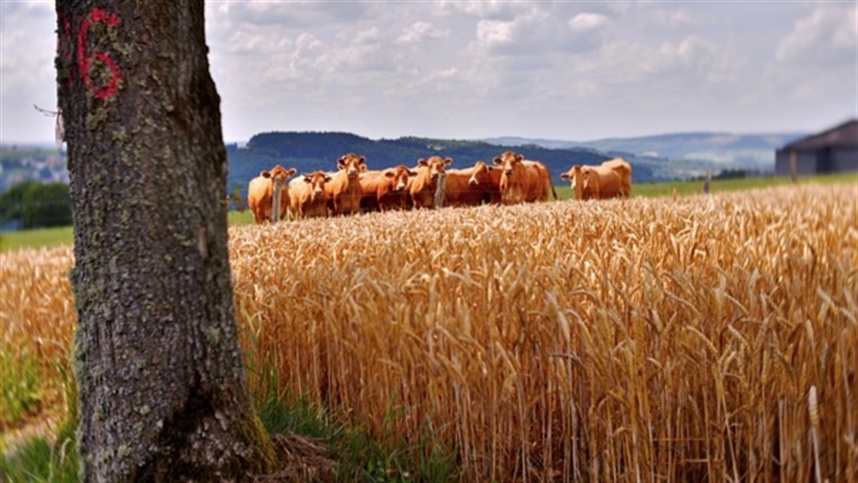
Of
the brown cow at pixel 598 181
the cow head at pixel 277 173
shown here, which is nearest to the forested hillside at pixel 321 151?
the cow head at pixel 277 173

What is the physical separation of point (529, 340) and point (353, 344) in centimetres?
141

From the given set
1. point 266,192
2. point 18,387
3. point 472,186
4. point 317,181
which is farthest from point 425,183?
point 18,387

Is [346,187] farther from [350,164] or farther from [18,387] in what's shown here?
[18,387]

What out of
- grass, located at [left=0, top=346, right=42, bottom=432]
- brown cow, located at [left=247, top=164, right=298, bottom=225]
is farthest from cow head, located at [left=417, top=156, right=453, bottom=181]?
grass, located at [left=0, top=346, right=42, bottom=432]

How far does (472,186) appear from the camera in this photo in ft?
77.0

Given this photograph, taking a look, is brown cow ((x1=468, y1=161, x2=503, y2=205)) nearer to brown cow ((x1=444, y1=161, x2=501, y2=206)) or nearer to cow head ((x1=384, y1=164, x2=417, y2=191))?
brown cow ((x1=444, y1=161, x2=501, y2=206))

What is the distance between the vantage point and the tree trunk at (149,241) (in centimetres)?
380

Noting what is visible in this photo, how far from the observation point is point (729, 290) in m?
4.48

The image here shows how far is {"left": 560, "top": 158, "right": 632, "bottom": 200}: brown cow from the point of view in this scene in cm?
2650

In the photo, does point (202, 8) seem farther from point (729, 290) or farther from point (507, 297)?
point (729, 290)

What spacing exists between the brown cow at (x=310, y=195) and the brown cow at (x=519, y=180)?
5.40 m

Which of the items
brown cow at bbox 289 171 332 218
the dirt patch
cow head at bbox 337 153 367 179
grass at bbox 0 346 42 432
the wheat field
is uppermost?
cow head at bbox 337 153 367 179

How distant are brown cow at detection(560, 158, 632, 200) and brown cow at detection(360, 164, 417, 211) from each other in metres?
6.23

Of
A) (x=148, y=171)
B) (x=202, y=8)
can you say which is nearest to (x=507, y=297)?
(x=148, y=171)
